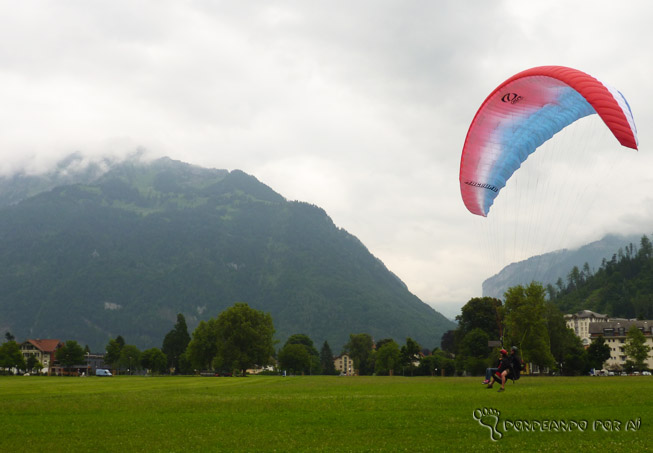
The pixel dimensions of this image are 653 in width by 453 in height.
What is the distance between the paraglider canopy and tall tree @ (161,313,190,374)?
11635 centimetres

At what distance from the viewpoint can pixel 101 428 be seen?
18.0 m

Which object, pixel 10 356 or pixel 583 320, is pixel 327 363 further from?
pixel 10 356

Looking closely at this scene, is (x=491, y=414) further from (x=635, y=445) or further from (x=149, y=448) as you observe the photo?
(x=149, y=448)

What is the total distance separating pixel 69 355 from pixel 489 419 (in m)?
121

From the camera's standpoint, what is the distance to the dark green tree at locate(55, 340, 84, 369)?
121 metres

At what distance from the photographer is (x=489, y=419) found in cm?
1772

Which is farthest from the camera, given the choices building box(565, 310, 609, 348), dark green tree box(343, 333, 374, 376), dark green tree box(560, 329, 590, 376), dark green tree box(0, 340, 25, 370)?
building box(565, 310, 609, 348)

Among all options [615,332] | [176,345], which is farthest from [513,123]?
[615,332]

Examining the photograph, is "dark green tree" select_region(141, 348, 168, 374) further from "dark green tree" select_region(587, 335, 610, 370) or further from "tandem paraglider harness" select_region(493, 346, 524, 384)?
"tandem paraglider harness" select_region(493, 346, 524, 384)

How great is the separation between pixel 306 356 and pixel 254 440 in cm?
10889

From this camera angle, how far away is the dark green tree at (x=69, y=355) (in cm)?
12081

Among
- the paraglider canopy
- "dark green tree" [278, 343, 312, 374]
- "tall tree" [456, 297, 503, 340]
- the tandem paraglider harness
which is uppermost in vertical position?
the paraglider canopy

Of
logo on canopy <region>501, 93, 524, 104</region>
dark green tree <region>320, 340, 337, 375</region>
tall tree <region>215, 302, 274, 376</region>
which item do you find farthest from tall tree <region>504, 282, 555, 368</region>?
dark green tree <region>320, 340, 337, 375</region>

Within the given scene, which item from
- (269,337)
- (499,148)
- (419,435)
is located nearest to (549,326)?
(269,337)
